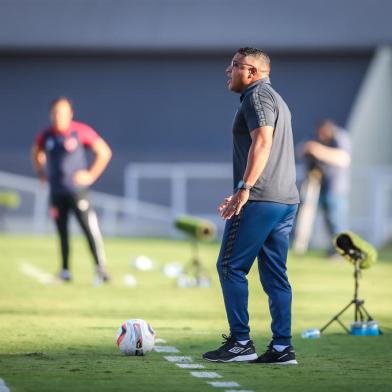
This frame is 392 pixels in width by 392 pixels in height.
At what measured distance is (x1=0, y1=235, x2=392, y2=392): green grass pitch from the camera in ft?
27.8

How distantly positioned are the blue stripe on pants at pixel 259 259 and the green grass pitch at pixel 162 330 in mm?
350

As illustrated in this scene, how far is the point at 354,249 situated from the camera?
11500 mm

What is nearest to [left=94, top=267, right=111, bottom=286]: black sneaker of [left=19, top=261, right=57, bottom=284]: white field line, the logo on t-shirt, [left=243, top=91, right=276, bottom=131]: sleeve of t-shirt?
[left=19, top=261, right=57, bottom=284]: white field line

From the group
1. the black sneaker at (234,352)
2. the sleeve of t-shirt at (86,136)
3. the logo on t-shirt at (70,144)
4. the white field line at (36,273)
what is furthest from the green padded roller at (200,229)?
the black sneaker at (234,352)

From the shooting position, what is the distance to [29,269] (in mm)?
18953

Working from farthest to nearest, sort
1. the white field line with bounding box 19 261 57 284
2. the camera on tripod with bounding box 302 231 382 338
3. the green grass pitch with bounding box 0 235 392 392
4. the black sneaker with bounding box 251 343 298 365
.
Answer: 1. the white field line with bounding box 19 261 57 284
2. the camera on tripod with bounding box 302 231 382 338
3. the black sneaker with bounding box 251 343 298 365
4. the green grass pitch with bounding box 0 235 392 392

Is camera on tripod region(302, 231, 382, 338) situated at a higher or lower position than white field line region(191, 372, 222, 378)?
higher

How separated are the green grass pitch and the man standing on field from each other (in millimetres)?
258

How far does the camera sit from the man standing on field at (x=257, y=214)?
9.09m

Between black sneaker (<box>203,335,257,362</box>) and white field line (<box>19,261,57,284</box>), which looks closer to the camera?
black sneaker (<box>203,335,257,362</box>)

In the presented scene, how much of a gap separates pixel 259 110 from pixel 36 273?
975 centimetres

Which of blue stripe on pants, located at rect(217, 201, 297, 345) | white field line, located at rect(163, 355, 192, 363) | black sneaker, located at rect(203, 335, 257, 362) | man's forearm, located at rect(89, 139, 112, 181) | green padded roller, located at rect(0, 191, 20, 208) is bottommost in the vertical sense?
white field line, located at rect(163, 355, 192, 363)

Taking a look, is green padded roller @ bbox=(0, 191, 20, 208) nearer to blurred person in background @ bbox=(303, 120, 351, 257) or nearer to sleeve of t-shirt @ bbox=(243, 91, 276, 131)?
blurred person in background @ bbox=(303, 120, 351, 257)

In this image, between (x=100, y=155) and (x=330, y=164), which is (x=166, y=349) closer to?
(x=100, y=155)
